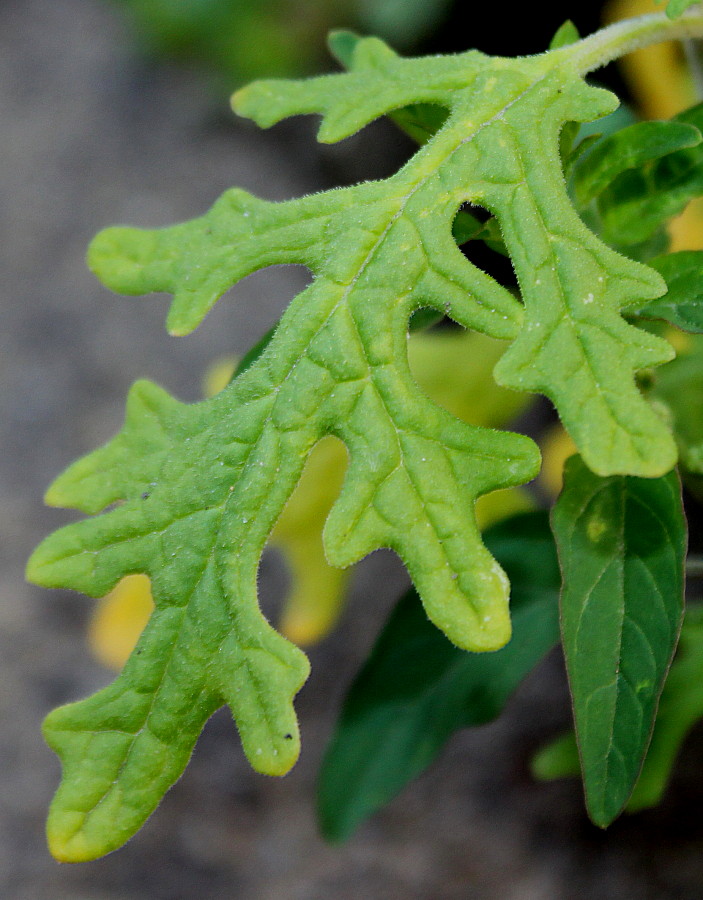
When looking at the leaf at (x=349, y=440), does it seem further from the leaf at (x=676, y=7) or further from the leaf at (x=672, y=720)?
the leaf at (x=672, y=720)

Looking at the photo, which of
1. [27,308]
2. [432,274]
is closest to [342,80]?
[432,274]

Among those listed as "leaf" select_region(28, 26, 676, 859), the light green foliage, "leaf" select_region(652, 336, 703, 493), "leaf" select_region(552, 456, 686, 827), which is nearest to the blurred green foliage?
"leaf" select_region(652, 336, 703, 493)

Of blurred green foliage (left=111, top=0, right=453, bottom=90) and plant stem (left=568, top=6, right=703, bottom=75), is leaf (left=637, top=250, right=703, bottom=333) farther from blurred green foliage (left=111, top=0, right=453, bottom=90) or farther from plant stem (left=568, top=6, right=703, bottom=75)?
blurred green foliage (left=111, top=0, right=453, bottom=90)

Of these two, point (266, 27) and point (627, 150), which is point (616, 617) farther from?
point (266, 27)

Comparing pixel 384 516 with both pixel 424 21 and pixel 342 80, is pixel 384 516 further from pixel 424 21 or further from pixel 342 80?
pixel 424 21

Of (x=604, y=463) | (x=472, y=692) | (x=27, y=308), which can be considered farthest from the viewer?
(x=27, y=308)

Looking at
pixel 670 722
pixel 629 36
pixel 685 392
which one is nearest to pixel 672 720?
pixel 670 722

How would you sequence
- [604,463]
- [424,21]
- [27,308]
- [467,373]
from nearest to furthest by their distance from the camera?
[604,463] < [467,373] < [424,21] < [27,308]
